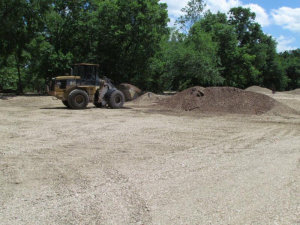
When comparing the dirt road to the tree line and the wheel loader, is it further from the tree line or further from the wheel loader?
the tree line

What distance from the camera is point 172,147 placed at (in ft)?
27.5

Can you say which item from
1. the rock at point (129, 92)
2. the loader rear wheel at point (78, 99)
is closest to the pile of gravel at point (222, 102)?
the loader rear wheel at point (78, 99)

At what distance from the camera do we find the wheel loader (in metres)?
17.4

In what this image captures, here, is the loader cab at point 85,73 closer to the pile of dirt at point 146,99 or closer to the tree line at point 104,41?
the pile of dirt at point 146,99

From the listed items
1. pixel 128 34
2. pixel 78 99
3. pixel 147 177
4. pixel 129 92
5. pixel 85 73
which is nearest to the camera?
pixel 147 177

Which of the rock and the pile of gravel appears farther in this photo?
the rock

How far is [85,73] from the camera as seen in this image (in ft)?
59.1

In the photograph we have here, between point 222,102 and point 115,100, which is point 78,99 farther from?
point 222,102

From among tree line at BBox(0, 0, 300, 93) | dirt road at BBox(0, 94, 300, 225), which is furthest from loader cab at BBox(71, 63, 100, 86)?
tree line at BBox(0, 0, 300, 93)

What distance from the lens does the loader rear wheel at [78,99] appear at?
57.0ft

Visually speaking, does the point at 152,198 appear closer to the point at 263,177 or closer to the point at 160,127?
the point at 263,177

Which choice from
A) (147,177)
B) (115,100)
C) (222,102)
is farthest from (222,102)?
(147,177)

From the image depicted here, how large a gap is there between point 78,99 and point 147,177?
12689 mm

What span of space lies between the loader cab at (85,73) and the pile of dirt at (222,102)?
5.10 metres
